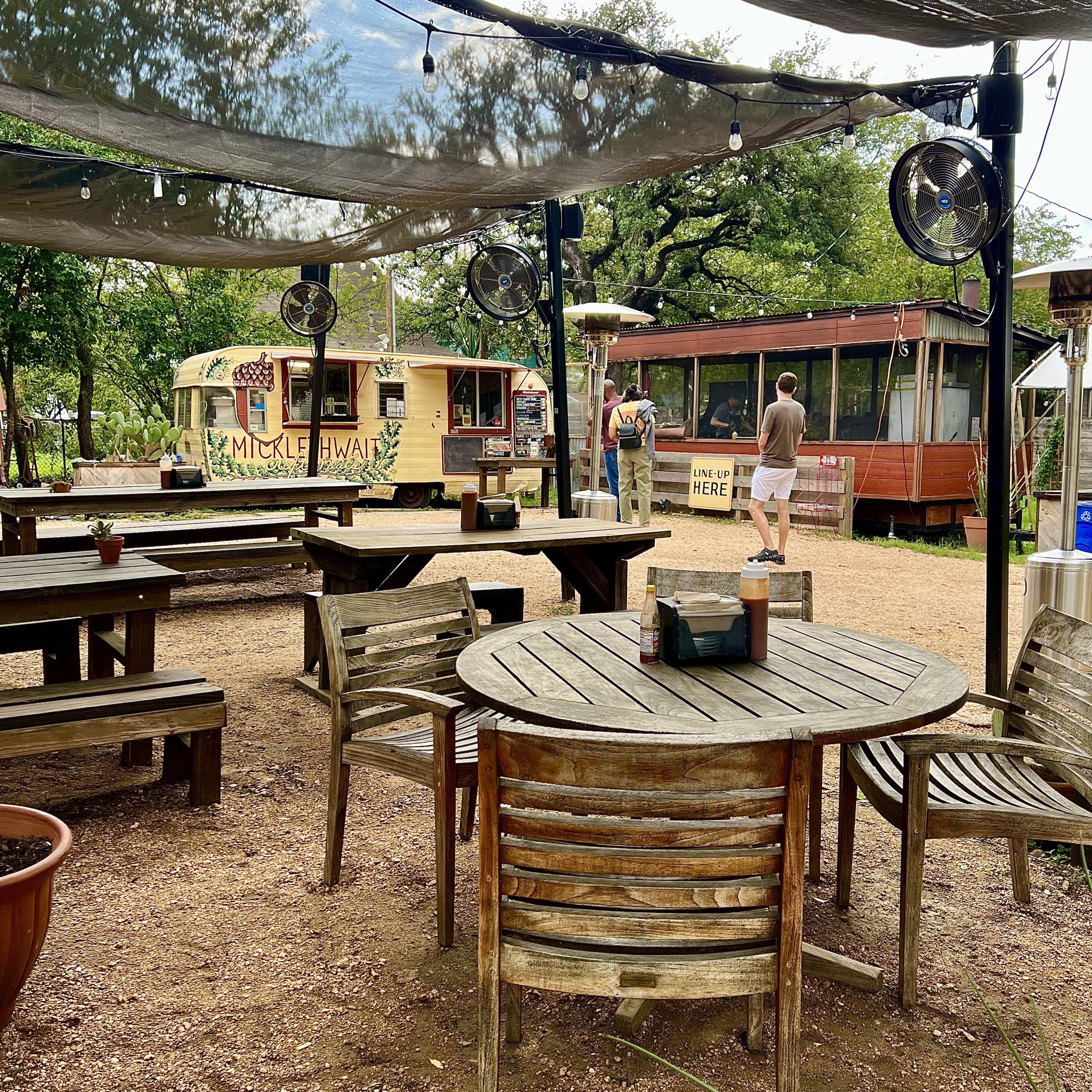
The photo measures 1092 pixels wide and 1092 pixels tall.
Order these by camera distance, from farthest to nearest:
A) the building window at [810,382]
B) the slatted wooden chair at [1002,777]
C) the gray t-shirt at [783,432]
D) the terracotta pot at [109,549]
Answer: the building window at [810,382], the gray t-shirt at [783,432], the terracotta pot at [109,549], the slatted wooden chair at [1002,777]

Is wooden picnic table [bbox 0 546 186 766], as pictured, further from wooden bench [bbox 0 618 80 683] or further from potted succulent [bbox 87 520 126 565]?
wooden bench [bbox 0 618 80 683]

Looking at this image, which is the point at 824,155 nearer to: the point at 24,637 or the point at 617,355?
the point at 617,355

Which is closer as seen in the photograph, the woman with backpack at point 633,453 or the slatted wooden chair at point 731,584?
the slatted wooden chair at point 731,584

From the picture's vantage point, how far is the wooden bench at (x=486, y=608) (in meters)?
5.01

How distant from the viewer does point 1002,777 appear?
2543 millimetres

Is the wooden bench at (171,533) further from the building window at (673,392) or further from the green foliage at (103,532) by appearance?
the building window at (673,392)

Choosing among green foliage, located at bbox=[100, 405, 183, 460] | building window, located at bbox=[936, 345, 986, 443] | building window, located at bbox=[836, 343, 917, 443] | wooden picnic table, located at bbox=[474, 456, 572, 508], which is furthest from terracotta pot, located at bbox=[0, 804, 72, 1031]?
green foliage, located at bbox=[100, 405, 183, 460]

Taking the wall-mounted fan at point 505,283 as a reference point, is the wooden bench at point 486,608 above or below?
below

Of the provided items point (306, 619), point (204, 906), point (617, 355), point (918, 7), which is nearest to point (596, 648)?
point (204, 906)

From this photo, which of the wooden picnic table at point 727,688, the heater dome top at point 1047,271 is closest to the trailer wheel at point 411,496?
the heater dome top at point 1047,271

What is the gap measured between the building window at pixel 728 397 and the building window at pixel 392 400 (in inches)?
183

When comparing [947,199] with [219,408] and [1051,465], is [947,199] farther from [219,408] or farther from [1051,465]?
[219,408]

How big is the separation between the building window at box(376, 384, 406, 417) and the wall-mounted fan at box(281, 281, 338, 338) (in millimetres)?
6080

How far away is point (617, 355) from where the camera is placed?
16.6 m
